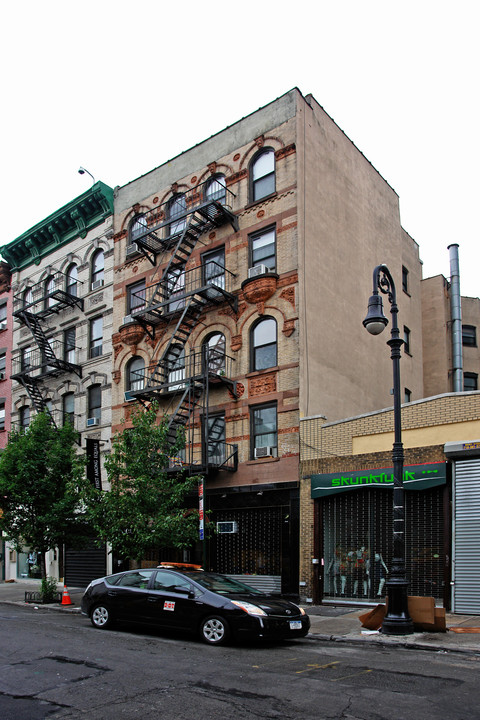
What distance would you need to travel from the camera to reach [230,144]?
23.6 metres

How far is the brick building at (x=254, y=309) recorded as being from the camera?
19969mm

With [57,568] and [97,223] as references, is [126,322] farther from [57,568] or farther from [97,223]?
[57,568]

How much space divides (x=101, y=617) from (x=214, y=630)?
322 cm

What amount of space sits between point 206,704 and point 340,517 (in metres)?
11.3

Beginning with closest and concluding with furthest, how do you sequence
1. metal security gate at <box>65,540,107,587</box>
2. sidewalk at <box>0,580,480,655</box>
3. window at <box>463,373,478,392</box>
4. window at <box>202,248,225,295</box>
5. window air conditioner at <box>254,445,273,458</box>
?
sidewalk at <box>0,580,480,655</box>
window air conditioner at <box>254,445,273,458</box>
window at <box>202,248,225,295</box>
metal security gate at <box>65,540,107,587</box>
window at <box>463,373,478,392</box>

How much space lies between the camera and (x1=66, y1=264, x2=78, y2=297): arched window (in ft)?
96.5

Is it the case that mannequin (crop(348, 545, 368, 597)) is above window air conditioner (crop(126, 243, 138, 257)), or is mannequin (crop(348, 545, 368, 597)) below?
below

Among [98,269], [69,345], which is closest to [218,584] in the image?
[69,345]

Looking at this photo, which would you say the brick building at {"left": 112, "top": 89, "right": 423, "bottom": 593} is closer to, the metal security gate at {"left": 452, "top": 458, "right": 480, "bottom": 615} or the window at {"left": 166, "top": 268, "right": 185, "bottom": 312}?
the window at {"left": 166, "top": 268, "right": 185, "bottom": 312}

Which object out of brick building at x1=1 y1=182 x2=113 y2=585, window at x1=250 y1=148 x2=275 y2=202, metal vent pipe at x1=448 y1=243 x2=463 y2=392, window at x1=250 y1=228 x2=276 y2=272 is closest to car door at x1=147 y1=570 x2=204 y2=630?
window at x1=250 y1=228 x2=276 y2=272

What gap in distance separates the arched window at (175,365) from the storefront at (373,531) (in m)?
6.75

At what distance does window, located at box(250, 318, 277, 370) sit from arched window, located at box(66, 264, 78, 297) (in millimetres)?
11175

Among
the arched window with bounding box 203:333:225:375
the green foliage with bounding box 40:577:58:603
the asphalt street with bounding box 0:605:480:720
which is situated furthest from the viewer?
the arched window with bounding box 203:333:225:375

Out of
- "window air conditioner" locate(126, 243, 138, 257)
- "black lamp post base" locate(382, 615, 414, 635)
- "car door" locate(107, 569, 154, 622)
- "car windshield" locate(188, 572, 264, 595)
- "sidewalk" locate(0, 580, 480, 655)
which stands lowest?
"sidewalk" locate(0, 580, 480, 655)
